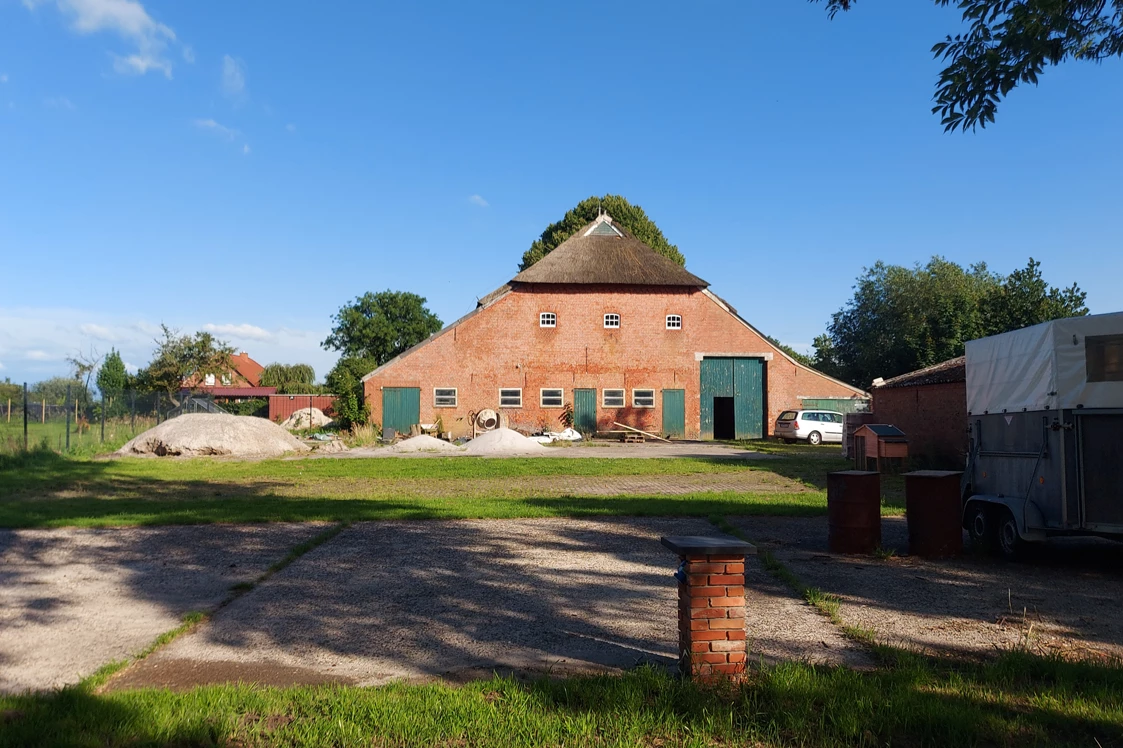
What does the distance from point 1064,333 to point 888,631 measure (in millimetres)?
4241

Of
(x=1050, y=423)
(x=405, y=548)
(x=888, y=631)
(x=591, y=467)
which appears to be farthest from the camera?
(x=591, y=467)

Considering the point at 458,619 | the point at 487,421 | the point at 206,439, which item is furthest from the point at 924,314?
the point at 458,619

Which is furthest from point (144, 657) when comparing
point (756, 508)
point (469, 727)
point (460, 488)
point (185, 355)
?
point (185, 355)

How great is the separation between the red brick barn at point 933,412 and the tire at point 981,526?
Result: 11797 millimetres

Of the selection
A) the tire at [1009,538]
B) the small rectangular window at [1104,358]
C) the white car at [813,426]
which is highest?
the small rectangular window at [1104,358]

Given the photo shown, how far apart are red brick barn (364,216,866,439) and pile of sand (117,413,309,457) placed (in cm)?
1111

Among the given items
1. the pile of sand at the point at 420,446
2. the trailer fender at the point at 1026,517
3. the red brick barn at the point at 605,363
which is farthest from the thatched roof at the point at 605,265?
the trailer fender at the point at 1026,517

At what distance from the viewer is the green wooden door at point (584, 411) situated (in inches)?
1545

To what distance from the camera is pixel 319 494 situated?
51.7ft

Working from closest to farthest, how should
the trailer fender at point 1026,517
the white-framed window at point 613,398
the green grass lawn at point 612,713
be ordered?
the green grass lawn at point 612,713
the trailer fender at point 1026,517
the white-framed window at point 613,398

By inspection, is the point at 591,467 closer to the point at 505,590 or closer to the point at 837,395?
the point at 505,590

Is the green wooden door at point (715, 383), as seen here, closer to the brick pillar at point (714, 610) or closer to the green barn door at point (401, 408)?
the green barn door at point (401, 408)

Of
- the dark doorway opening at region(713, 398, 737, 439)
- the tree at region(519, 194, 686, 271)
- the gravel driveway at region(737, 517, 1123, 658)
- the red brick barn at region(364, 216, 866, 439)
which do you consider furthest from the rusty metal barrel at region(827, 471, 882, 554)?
the tree at region(519, 194, 686, 271)

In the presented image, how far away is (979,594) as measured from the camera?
7.50 metres
